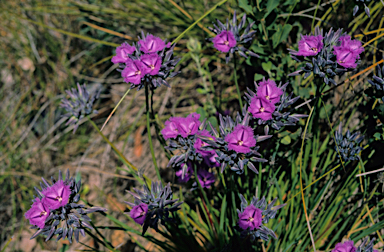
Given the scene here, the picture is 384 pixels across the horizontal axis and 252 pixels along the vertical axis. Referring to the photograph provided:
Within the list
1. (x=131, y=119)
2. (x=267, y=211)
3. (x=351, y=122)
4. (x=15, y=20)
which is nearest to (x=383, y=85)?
(x=351, y=122)

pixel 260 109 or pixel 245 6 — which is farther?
pixel 245 6

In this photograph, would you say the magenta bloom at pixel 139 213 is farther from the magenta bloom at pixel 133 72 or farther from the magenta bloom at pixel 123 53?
the magenta bloom at pixel 123 53

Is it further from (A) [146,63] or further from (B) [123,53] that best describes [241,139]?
(B) [123,53]

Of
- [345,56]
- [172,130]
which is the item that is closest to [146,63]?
[172,130]

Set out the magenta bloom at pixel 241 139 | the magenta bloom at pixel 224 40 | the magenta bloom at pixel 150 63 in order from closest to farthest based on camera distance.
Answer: the magenta bloom at pixel 241 139 → the magenta bloom at pixel 150 63 → the magenta bloom at pixel 224 40

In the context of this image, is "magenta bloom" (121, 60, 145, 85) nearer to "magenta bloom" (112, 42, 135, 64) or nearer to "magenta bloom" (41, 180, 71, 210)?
"magenta bloom" (112, 42, 135, 64)

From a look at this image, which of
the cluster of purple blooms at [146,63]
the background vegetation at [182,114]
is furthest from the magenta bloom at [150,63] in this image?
the background vegetation at [182,114]
